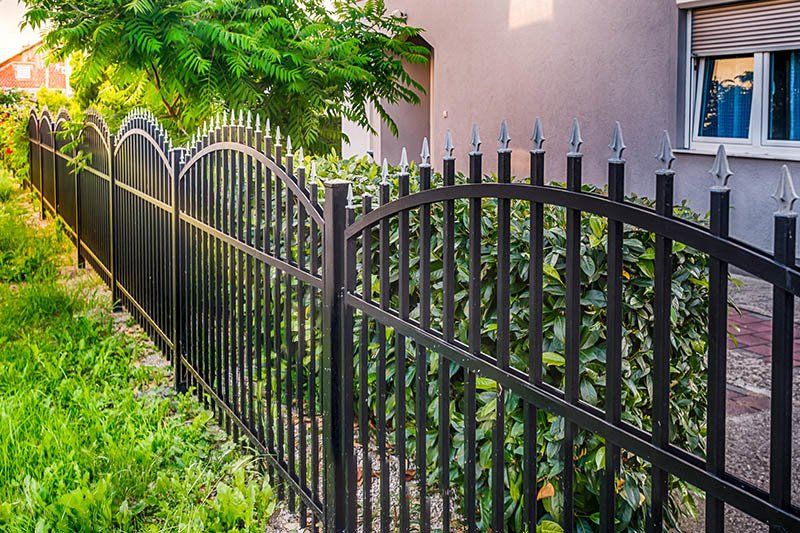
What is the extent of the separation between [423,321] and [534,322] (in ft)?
1.80

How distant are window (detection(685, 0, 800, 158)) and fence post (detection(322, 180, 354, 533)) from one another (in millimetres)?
6387

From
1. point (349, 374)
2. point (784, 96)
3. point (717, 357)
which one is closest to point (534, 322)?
point (717, 357)

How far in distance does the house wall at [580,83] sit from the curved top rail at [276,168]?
5.60 m

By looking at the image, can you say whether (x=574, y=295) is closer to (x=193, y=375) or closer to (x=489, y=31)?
(x=193, y=375)

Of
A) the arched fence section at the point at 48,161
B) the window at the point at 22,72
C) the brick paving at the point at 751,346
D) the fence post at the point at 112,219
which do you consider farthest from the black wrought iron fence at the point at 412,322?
the window at the point at 22,72

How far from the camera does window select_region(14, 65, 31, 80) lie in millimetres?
43956

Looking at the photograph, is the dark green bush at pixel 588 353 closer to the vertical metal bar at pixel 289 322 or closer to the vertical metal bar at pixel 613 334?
the vertical metal bar at pixel 289 322

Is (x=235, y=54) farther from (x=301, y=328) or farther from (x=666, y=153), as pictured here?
(x=666, y=153)

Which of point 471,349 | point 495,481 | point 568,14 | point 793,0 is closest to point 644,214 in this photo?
point 471,349

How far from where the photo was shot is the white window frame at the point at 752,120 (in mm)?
8281

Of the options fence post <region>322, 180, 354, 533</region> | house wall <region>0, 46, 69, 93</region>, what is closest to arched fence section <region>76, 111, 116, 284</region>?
fence post <region>322, 180, 354, 533</region>

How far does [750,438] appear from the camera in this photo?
13.7ft

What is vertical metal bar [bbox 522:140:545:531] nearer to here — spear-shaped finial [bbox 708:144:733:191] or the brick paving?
spear-shaped finial [bbox 708:144:733:191]

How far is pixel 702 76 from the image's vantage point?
348 inches
